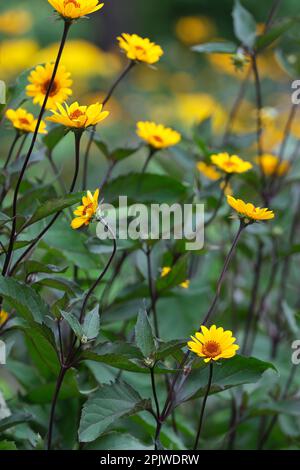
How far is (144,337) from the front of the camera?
0.81 metres

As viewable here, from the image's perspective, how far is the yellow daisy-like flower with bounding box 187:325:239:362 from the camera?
30.3 inches

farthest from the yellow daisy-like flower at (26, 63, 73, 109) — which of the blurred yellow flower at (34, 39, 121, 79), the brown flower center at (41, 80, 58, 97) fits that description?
the blurred yellow flower at (34, 39, 121, 79)

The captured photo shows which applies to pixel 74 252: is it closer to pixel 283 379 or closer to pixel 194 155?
pixel 194 155

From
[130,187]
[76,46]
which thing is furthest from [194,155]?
[76,46]

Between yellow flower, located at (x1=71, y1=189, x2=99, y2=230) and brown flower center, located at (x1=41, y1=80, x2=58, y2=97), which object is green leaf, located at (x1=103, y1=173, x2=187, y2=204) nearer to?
brown flower center, located at (x1=41, y1=80, x2=58, y2=97)

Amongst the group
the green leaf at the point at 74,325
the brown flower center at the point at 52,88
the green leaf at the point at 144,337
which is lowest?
the green leaf at the point at 144,337

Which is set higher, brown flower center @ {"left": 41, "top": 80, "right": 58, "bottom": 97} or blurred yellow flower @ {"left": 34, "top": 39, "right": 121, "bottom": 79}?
brown flower center @ {"left": 41, "top": 80, "right": 58, "bottom": 97}

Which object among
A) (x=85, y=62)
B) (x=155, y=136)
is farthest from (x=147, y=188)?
(x=85, y=62)

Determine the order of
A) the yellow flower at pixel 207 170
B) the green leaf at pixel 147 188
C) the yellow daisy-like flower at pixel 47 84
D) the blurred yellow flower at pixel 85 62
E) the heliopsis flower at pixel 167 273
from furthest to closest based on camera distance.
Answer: the blurred yellow flower at pixel 85 62 → the yellow flower at pixel 207 170 → the green leaf at pixel 147 188 → the heliopsis flower at pixel 167 273 → the yellow daisy-like flower at pixel 47 84

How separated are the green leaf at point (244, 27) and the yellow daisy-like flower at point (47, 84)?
361 millimetres

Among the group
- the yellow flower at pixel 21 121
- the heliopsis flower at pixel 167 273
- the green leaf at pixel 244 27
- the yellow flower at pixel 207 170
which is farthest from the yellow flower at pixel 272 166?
the yellow flower at pixel 21 121

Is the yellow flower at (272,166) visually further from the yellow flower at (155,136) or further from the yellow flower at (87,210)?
the yellow flower at (87,210)

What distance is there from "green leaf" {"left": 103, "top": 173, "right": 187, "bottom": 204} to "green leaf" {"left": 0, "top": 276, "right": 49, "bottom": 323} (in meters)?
0.32

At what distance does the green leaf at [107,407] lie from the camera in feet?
2.67
